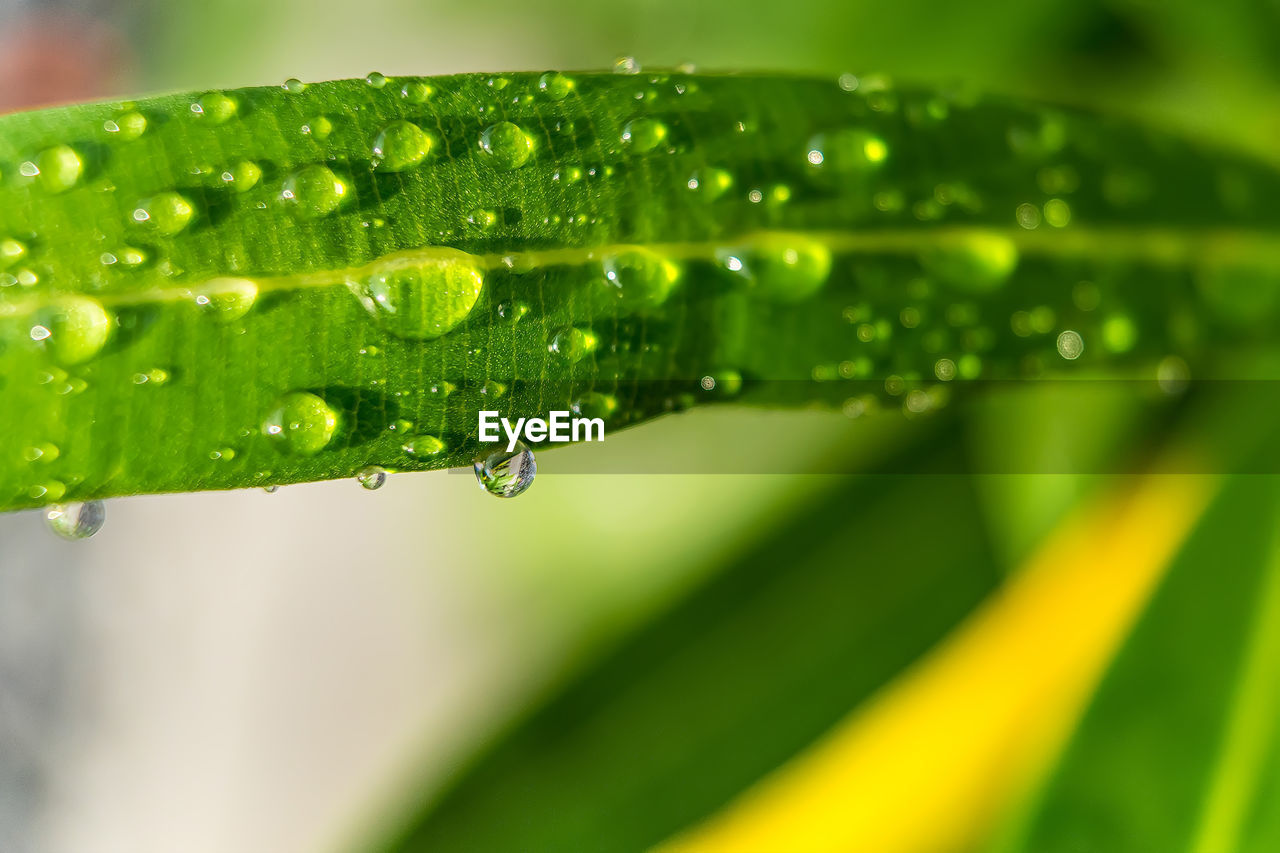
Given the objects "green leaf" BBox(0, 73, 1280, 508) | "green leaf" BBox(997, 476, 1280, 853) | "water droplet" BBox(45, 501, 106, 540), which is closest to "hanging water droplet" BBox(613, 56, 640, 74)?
"green leaf" BBox(0, 73, 1280, 508)

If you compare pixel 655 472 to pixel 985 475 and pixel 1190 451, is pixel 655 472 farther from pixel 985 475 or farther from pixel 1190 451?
pixel 1190 451

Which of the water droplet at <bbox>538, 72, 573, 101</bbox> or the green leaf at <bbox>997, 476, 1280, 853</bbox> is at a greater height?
the water droplet at <bbox>538, 72, 573, 101</bbox>

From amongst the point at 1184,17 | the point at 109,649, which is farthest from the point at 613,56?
the point at 109,649

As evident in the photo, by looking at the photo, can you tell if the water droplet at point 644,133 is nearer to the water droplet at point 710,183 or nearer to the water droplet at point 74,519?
the water droplet at point 710,183

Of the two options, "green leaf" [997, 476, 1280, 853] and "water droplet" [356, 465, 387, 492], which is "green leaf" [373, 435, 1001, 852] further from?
"water droplet" [356, 465, 387, 492]

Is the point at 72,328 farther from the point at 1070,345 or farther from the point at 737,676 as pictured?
the point at 737,676

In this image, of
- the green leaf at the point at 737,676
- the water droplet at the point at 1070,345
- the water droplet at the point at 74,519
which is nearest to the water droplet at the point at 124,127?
the water droplet at the point at 74,519
